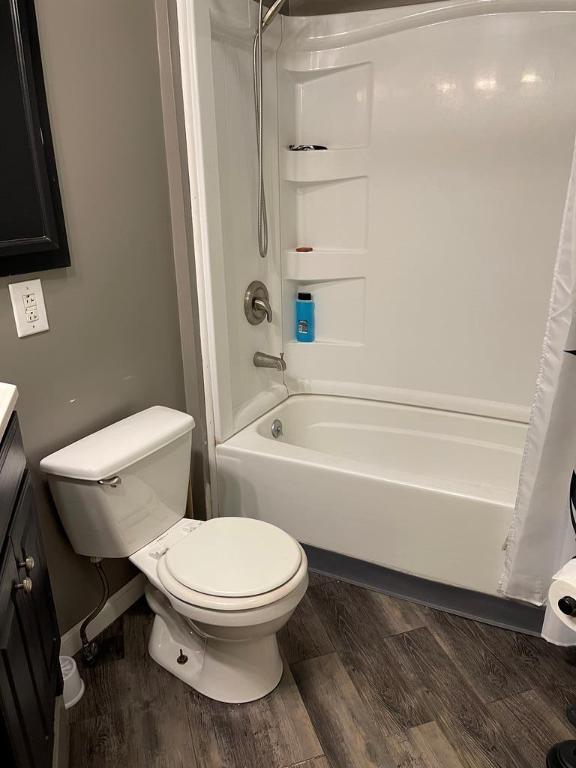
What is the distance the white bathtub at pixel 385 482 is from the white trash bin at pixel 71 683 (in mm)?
735

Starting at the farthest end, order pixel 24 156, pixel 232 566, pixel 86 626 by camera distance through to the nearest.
Result: pixel 86 626, pixel 232 566, pixel 24 156

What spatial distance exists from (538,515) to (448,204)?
1.26m

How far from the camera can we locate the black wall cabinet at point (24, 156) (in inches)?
50.0

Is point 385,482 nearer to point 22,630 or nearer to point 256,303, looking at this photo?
point 256,303

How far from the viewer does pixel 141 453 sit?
5.10 feet

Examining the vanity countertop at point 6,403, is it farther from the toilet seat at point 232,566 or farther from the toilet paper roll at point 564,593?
the toilet paper roll at point 564,593

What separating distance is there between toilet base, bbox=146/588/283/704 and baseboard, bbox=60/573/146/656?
27cm

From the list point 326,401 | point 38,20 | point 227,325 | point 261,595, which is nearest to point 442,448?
point 326,401

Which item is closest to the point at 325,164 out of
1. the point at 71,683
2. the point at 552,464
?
the point at 552,464

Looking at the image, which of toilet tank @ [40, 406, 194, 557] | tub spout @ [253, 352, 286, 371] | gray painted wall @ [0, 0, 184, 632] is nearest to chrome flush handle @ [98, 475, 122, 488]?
toilet tank @ [40, 406, 194, 557]

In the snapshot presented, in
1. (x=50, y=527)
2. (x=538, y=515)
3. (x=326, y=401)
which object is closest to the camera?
(x=538, y=515)

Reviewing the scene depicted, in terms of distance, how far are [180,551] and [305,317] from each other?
125 cm

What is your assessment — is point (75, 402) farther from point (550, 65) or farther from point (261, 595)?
point (550, 65)

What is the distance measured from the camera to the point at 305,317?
97.0 inches
